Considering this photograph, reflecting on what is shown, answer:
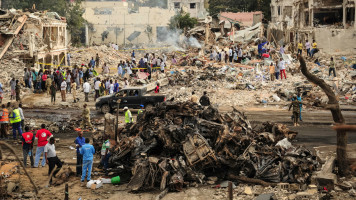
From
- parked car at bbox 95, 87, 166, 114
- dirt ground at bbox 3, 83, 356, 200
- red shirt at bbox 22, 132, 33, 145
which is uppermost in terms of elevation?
parked car at bbox 95, 87, 166, 114

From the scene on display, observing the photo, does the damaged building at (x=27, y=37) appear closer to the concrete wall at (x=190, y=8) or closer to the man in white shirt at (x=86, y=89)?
the man in white shirt at (x=86, y=89)

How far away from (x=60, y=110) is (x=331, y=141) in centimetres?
1357

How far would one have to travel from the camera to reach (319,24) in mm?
42281

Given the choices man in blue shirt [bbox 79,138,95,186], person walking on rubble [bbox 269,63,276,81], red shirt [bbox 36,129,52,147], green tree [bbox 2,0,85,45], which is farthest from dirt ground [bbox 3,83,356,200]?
green tree [bbox 2,0,85,45]

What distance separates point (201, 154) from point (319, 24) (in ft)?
105

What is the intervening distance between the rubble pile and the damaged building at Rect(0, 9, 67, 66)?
20475mm

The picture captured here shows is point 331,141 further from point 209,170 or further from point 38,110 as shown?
point 38,110

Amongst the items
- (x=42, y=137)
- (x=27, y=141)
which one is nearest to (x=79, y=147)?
(x=42, y=137)

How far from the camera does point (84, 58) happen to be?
43781mm

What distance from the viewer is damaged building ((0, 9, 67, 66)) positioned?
33156mm

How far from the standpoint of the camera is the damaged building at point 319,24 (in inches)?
1457

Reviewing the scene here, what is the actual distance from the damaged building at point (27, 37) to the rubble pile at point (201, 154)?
806 inches

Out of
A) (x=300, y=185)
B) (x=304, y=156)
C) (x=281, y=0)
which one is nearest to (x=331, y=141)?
(x=304, y=156)

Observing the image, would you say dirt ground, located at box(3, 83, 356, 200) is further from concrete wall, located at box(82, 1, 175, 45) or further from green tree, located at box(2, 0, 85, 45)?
concrete wall, located at box(82, 1, 175, 45)
